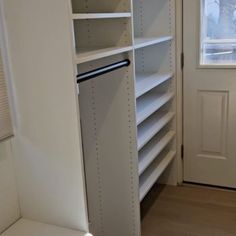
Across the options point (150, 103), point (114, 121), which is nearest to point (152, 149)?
Answer: point (150, 103)

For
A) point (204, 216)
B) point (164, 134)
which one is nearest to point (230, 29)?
point (164, 134)

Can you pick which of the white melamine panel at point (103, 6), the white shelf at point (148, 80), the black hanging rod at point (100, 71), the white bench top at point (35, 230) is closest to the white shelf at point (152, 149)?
the white shelf at point (148, 80)

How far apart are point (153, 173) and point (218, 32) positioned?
1173 mm

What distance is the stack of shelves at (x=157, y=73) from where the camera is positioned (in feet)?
8.67

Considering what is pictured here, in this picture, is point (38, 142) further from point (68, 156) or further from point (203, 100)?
point (203, 100)

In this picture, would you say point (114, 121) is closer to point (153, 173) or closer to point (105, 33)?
point (105, 33)

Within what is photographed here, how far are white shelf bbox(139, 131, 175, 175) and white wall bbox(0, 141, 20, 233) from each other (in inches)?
36.0

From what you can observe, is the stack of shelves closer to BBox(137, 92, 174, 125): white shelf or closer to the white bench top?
BBox(137, 92, 174, 125): white shelf

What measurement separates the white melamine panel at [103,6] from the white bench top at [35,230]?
111 centimetres

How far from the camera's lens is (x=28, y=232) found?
149 cm

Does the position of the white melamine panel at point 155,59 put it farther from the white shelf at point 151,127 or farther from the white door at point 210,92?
the white shelf at point 151,127

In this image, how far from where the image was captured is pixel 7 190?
1.53 meters

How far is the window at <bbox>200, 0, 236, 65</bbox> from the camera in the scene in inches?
105

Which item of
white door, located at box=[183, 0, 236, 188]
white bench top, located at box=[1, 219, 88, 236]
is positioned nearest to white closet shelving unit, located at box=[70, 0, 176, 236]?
white door, located at box=[183, 0, 236, 188]
